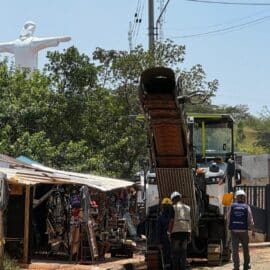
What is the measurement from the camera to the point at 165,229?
13.7 metres

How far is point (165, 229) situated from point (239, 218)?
63.6 inches

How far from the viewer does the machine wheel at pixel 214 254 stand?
14.6 m

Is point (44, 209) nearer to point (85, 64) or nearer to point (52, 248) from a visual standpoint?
point (52, 248)

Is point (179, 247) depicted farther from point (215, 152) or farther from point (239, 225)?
point (215, 152)

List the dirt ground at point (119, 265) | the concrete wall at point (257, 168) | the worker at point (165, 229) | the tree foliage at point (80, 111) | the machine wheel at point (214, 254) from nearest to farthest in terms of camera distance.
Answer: the worker at point (165, 229)
the dirt ground at point (119, 265)
the machine wheel at point (214, 254)
the tree foliage at point (80, 111)
the concrete wall at point (257, 168)

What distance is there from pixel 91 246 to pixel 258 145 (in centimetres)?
5647

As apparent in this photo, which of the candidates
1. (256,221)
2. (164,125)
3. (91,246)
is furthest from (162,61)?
(164,125)

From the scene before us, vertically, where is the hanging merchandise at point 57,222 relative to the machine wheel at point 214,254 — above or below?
above

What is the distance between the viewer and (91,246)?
50.1 ft

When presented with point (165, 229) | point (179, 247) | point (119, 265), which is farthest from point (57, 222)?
point (179, 247)

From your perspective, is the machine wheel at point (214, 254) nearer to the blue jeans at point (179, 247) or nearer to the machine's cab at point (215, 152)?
the machine's cab at point (215, 152)

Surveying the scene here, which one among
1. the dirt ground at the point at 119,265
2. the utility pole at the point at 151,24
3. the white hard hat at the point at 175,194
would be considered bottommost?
the dirt ground at the point at 119,265

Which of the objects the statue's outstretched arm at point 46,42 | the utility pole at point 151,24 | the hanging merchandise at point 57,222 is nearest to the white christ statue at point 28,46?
the statue's outstretched arm at point 46,42

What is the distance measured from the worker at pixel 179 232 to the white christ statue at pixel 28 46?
23.0 m
